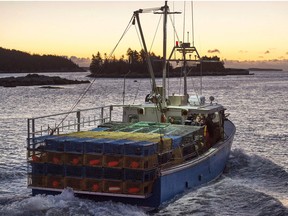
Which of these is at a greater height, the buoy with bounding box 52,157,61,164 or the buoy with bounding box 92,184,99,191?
the buoy with bounding box 52,157,61,164

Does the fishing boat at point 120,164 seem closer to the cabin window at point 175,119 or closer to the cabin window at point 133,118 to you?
A: the cabin window at point 175,119

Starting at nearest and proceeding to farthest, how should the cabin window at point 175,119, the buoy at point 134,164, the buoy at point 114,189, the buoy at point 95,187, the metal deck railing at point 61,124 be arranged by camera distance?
the buoy at point 134,164 → the buoy at point 114,189 → the buoy at point 95,187 → the metal deck railing at point 61,124 → the cabin window at point 175,119

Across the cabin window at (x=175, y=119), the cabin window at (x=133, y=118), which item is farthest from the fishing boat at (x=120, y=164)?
the cabin window at (x=133, y=118)

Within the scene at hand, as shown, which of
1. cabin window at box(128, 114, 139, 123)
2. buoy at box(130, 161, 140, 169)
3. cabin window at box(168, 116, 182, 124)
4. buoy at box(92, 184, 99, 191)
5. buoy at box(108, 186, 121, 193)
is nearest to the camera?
buoy at box(130, 161, 140, 169)

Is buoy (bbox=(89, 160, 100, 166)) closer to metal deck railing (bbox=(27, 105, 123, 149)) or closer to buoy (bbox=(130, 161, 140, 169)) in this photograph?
buoy (bbox=(130, 161, 140, 169))

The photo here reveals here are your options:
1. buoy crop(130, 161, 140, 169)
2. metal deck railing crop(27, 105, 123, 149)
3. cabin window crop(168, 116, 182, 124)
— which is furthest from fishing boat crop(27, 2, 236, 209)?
cabin window crop(168, 116, 182, 124)

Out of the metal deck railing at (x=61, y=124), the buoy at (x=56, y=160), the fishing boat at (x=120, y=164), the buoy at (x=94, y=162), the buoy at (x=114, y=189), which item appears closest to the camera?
the fishing boat at (x=120, y=164)

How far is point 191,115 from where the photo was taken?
→ 24.4 meters

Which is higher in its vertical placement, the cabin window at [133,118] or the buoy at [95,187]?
the cabin window at [133,118]

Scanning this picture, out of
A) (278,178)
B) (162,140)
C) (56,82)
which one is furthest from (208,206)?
(56,82)

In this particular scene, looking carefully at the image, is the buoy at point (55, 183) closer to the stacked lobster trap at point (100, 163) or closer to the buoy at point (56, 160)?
the stacked lobster trap at point (100, 163)

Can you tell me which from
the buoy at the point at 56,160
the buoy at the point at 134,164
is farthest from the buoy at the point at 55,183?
the buoy at the point at 134,164

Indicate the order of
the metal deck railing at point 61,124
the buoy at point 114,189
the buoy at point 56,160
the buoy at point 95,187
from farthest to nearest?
the metal deck railing at point 61,124 < the buoy at point 56,160 < the buoy at point 95,187 < the buoy at point 114,189

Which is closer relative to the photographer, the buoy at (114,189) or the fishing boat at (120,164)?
the fishing boat at (120,164)
